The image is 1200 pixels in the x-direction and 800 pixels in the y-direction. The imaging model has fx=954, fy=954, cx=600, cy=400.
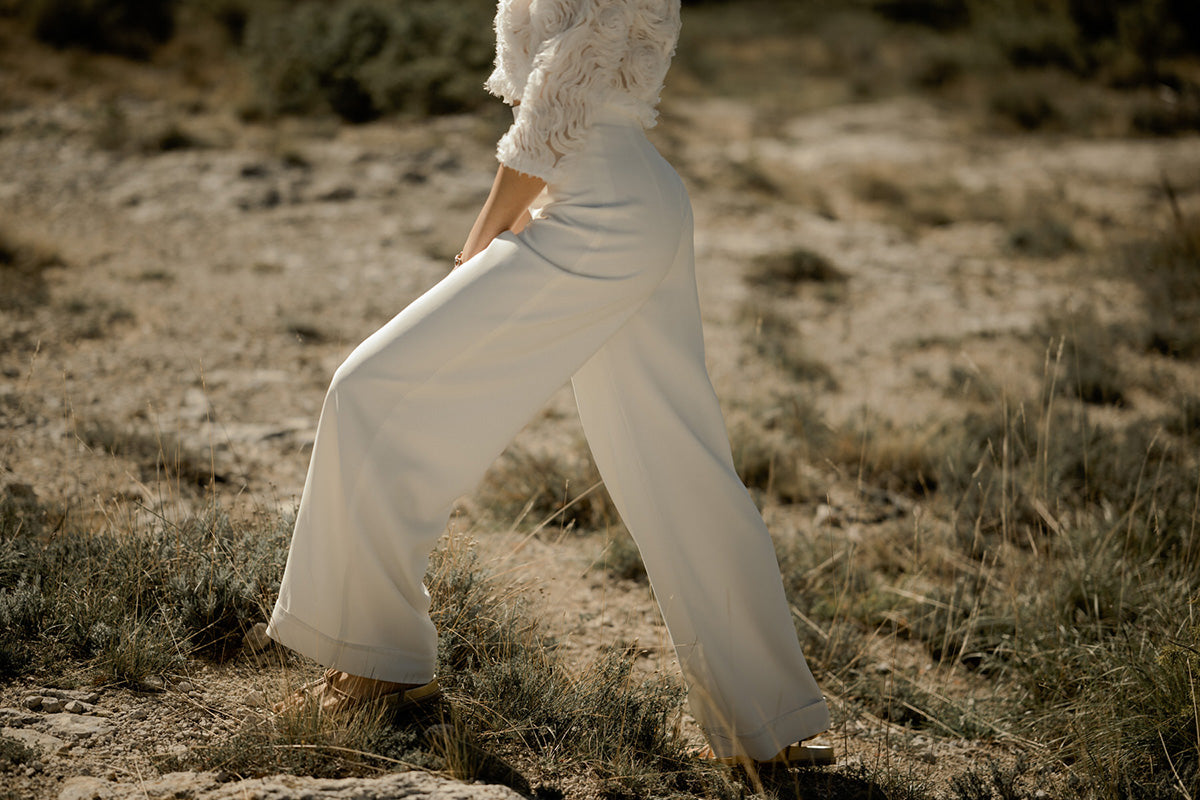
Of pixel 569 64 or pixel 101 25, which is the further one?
pixel 101 25

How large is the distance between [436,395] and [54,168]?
8262mm

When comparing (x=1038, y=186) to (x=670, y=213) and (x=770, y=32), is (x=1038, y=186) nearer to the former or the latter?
(x=670, y=213)

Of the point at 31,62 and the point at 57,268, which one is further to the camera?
the point at 31,62

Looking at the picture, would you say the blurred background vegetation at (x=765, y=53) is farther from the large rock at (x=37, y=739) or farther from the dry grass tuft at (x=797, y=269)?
the large rock at (x=37, y=739)

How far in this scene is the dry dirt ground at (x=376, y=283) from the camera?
354 cm

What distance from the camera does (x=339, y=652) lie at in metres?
2.13

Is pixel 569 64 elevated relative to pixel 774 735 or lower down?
elevated

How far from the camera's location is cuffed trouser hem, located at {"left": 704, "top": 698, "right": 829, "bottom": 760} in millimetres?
2363

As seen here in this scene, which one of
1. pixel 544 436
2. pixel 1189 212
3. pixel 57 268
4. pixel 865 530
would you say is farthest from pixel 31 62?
pixel 1189 212

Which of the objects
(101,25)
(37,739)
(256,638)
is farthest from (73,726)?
(101,25)

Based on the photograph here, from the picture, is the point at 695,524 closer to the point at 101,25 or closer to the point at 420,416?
the point at 420,416

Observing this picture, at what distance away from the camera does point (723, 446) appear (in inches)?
92.1

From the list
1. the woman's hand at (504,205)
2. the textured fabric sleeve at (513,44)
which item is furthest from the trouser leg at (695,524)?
the textured fabric sleeve at (513,44)

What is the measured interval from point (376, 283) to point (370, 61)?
5.24m
